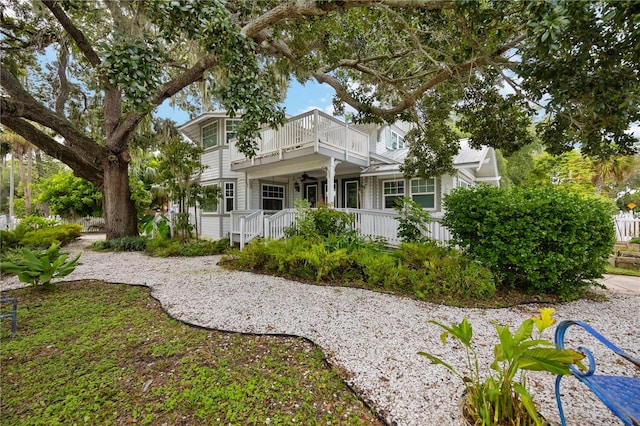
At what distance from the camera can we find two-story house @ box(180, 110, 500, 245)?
873 cm

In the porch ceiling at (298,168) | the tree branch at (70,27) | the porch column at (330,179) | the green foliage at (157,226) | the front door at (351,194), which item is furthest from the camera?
the front door at (351,194)

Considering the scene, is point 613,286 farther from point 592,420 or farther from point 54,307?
point 54,307

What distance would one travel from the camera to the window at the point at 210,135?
473 inches

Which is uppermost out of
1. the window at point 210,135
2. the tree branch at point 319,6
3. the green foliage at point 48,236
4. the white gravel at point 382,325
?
the window at point 210,135

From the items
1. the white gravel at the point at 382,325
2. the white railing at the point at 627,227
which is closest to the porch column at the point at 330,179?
the white gravel at the point at 382,325

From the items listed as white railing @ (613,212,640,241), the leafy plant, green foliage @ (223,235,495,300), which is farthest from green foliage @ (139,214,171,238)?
white railing @ (613,212,640,241)

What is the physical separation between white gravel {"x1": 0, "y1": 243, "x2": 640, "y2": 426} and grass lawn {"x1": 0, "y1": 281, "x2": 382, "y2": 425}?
27cm

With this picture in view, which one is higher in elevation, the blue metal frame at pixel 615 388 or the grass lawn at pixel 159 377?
the blue metal frame at pixel 615 388

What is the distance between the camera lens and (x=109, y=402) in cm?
194

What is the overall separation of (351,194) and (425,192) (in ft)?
10.7

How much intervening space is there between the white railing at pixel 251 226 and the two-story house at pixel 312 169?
27cm

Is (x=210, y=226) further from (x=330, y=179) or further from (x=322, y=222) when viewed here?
(x=322, y=222)

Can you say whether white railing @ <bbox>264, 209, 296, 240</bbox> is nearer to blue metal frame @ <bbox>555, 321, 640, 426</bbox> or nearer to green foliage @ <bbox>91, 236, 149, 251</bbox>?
green foliage @ <bbox>91, 236, 149, 251</bbox>

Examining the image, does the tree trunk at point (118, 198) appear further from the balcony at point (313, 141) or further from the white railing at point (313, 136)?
the white railing at point (313, 136)
